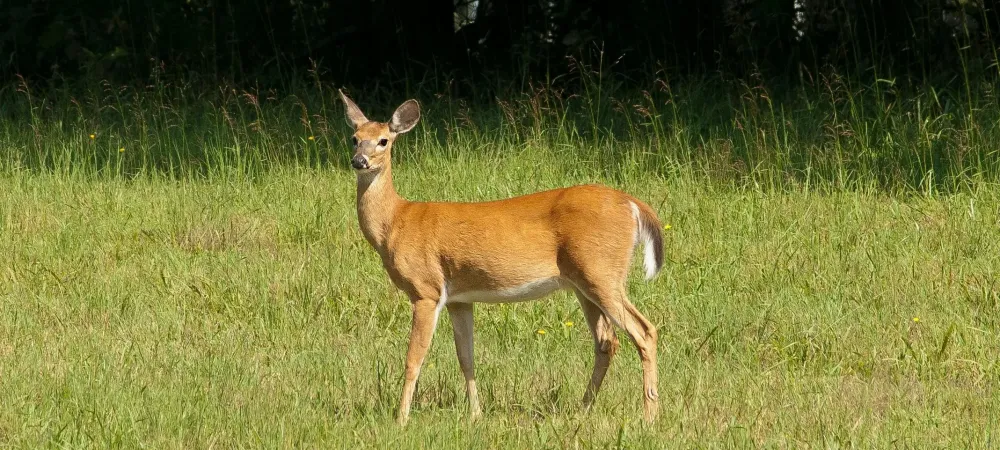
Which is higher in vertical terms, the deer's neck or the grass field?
the deer's neck

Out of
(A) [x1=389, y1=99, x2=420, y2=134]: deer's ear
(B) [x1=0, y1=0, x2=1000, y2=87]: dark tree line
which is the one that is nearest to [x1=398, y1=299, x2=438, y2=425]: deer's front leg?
(A) [x1=389, y1=99, x2=420, y2=134]: deer's ear

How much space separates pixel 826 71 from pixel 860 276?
15.1ft

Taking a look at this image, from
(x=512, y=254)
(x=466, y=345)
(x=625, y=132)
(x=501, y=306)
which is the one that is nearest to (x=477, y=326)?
(x=501, y=306)

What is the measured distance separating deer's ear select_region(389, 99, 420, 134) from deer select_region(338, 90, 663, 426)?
15 cm

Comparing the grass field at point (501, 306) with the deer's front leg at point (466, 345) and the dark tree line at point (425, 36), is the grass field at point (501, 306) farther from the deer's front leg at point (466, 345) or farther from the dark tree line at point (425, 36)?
the dark tree line at point (425, 36)

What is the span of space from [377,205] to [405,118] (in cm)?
38

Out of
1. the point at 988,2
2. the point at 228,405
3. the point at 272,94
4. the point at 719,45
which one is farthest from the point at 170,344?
the point at 988,2

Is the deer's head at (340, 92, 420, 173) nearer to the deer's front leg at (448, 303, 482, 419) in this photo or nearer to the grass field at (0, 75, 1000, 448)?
the deer's front leg at (448, 303, 482, 419)

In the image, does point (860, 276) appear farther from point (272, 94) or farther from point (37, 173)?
point (272, 94)

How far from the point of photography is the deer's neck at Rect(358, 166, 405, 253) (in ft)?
16.3

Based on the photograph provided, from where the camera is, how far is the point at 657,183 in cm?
837

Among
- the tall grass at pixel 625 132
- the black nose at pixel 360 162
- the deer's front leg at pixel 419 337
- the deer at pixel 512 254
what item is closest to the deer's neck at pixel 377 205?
the deer at pixel 512 254

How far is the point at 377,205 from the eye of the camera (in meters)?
5.00

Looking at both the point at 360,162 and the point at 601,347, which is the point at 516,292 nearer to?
the point at 601,347
